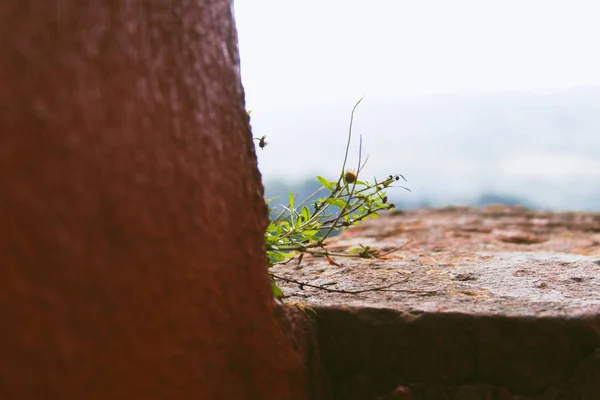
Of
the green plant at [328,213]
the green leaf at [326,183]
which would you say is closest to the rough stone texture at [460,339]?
the green plant at [328,213]

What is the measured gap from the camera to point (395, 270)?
1427mm

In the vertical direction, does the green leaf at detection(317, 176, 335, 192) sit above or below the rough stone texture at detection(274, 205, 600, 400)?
above

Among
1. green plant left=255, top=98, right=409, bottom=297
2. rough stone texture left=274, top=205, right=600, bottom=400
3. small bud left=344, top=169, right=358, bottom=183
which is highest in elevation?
small bud left=344, top=169, right=358, bottom=183

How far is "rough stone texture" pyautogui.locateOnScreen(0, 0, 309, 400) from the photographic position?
0.57 meters

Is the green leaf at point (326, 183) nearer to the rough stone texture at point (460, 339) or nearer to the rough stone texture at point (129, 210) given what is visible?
the rough stone texture at point (460, 339)

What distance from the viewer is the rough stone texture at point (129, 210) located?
0.57 meters

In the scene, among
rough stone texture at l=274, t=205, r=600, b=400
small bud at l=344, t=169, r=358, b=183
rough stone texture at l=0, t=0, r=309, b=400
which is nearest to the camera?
rough stone texture at l=0, t=0, r=309, b=400

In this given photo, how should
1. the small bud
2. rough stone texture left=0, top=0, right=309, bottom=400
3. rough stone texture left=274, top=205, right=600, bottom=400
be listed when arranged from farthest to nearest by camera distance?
1. the small bud
2. rough stone texture left=274, top=205, right=600, bottom=400
3. rough stone texture left=0, top=0, right=309, bottom=400

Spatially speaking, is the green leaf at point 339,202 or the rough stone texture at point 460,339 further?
the green leaf at point 339,202

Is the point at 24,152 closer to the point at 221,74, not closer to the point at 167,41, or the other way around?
the point at 167,41

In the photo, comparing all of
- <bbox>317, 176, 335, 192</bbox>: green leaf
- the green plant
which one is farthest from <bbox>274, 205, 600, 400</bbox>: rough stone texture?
<bbox>317, 176, 335, 192</bbox>: green leaf

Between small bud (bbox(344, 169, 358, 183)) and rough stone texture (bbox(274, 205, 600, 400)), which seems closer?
rough stone texture (bbox(274, 205, 600, 400))

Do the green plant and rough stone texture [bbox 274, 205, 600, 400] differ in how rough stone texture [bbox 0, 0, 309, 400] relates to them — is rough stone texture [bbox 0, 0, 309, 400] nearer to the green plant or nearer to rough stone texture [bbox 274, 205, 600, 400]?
rough stone texture [bbox 274, 205, 600, 400]

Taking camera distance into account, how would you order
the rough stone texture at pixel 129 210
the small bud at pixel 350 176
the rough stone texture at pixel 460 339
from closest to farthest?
the rough stone texture at pixel 129 210
the rough stone texture at pixel 460 339
the small bud at pixel 350 176
